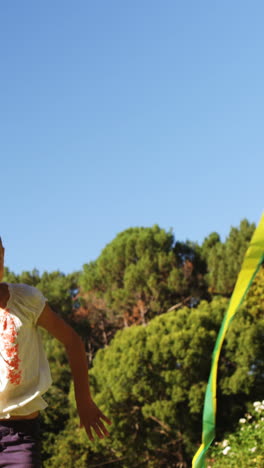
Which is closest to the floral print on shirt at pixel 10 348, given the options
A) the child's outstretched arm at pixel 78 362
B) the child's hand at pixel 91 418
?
the child's outstretched arm at pixel 78 362

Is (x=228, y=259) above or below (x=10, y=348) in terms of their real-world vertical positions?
above

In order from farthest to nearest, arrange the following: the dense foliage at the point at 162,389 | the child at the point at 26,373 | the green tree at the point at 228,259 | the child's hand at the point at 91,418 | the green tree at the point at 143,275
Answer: the green tree at the point at 143,275 → the green tree at the point at 228,259 → the dense foliage at the point at 162,389 → the child's hand at the point at 91,418 → the child at the point at 26,373

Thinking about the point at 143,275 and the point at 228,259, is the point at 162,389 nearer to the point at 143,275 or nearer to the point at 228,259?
the point at 228,259

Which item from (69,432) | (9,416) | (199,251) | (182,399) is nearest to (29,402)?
(9,416)

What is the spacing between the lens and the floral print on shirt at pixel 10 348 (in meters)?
2.30

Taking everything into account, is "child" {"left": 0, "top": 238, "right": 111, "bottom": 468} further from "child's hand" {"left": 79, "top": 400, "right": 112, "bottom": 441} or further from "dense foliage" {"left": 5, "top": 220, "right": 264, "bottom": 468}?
"dense foliage" {"left": 5, "top": 220, "right": 264, "bottom": 468}

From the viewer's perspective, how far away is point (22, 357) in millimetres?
2318

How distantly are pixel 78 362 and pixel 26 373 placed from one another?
19 centimetres

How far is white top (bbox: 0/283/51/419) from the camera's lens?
2.29 m

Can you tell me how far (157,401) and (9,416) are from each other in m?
17.7

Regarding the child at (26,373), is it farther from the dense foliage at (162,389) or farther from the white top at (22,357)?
the dense foliage at (162,389)

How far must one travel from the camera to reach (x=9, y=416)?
2.28 meters

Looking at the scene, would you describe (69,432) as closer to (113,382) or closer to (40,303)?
(113,382)

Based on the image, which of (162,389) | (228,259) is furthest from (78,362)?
(228,259)
